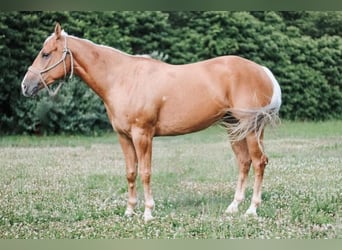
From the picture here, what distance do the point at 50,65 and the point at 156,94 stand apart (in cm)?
63

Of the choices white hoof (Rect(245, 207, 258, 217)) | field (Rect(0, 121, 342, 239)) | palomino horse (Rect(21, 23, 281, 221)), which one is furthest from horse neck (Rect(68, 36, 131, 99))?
white hoof (Rect(245, 207, 258, 217))

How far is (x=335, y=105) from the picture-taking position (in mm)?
3912

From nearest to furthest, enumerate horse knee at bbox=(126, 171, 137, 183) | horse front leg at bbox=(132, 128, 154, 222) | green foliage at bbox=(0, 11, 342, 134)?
horse front leg at bbox=(132, 128, 154, 222) → horse knee at bbox=(126, 171, 137, 183) → green foliage at bbox=(0, 11, 342, 134)

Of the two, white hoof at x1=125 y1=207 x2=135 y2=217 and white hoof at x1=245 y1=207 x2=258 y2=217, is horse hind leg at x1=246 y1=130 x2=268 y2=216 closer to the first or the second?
white hoof at x1=245 y1=207 x2=258 y2=217

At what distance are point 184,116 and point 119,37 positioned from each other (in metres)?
0.79

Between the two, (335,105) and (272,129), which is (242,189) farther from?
(335,105)

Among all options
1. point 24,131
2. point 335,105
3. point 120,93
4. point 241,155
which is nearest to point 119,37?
point 120,93

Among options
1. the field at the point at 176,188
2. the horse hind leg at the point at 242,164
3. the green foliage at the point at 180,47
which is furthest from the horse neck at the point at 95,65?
the horse hind leg at the point at 242,164

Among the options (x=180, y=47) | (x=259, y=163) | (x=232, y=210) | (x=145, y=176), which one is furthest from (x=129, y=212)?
(x=180, y=47)

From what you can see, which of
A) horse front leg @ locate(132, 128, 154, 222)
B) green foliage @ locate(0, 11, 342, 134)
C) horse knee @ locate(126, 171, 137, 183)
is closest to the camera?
horse front leg @ locate(132, 128, 154, 222)

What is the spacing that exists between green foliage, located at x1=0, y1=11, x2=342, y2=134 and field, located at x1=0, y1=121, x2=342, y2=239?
14 centimetres

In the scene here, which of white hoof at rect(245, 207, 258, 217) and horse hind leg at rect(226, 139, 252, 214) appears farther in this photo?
horse hind leg at rect(226, 139, 252, 214)

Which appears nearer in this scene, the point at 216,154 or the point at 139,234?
the point at 139,234

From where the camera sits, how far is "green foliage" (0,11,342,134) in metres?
3.91
